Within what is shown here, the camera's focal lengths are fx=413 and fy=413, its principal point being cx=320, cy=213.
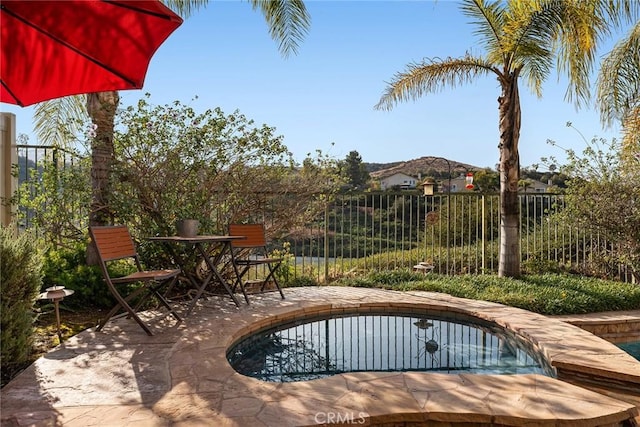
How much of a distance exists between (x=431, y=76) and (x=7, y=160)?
6533 mm

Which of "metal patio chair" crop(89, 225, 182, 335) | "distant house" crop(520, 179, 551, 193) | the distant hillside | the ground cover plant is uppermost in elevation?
the distant hillside

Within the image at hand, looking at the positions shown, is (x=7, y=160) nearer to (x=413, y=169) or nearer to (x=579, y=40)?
(x=579, y=40)

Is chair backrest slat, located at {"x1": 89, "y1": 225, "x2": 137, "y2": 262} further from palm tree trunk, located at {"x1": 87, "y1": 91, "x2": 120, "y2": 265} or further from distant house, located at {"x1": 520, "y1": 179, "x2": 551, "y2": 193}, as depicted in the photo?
distant house, located at {"x1": 520, "y1": 179, "x2": 551, "y2": 193}

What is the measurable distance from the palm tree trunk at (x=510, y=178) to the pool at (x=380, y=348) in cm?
247

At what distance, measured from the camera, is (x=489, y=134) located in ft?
24.0

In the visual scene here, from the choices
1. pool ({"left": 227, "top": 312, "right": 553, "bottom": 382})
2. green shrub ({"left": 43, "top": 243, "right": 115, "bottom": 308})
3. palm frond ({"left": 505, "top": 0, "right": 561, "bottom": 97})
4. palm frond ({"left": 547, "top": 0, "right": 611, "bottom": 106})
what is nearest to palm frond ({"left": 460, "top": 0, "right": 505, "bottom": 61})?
palm frond ({"left": 505, "top": 0, "right": 561, "bottom": 97})

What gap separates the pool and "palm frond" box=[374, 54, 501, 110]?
155 inches

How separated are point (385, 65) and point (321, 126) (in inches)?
65.3

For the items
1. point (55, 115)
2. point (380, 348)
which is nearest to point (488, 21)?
point (380, 348)

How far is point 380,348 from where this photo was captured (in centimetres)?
378

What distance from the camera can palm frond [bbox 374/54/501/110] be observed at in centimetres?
671

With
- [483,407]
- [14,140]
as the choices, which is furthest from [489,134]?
[14,140]

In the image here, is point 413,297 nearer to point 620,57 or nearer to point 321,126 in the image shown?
point 321,126

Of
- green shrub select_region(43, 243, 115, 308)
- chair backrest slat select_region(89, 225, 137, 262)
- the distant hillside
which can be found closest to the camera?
chair backrest slat select_region(89, 225, 137, 262)
